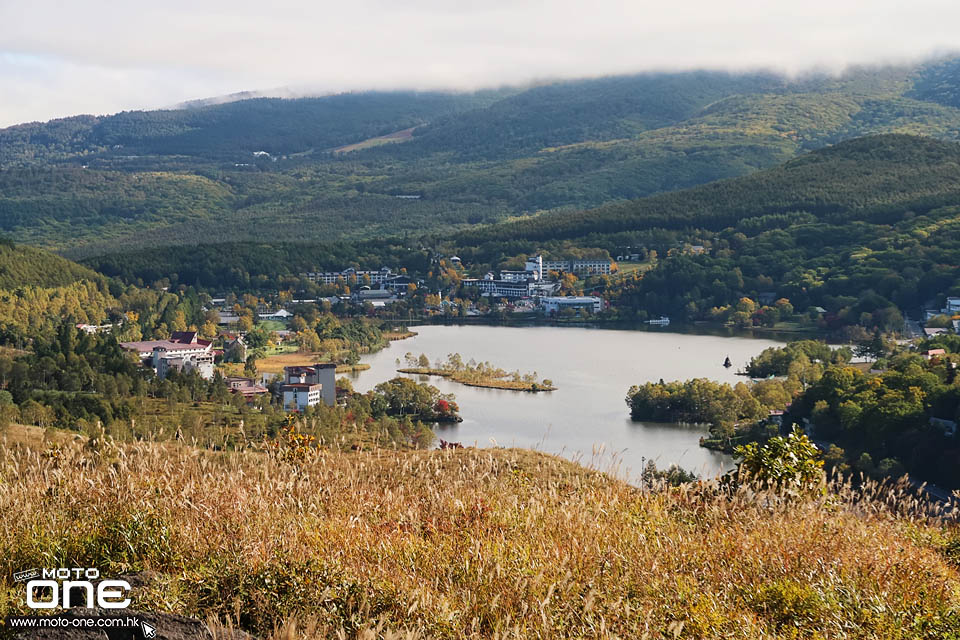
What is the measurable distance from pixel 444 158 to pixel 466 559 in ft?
330

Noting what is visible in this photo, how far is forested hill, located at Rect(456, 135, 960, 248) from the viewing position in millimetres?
50759

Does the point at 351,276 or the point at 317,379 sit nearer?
the point at 317,379

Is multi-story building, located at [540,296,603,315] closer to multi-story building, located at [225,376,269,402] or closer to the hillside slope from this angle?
the hillside slope

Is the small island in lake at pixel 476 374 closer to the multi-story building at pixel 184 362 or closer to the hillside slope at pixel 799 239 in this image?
the multi-story building at pixel 184 362

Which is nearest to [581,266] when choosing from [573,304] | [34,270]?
[573,304]

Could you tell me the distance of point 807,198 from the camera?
53250 mm

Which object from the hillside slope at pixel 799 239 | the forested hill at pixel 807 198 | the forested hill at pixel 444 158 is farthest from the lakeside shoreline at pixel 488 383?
the forested hill at pixel 444 158

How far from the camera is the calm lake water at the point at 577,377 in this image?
717 inches

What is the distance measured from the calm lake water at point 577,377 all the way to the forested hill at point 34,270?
12.3 meters

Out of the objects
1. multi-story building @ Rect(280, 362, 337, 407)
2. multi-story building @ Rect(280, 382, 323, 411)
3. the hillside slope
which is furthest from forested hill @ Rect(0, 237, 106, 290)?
the hillside slope

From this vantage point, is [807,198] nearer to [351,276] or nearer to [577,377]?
[351,276]

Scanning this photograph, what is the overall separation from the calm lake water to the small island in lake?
0.38 metres

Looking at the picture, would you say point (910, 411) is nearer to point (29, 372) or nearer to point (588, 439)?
point (588, 439)

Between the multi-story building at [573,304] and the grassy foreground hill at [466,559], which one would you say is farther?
the multi-story building at [573,304]
